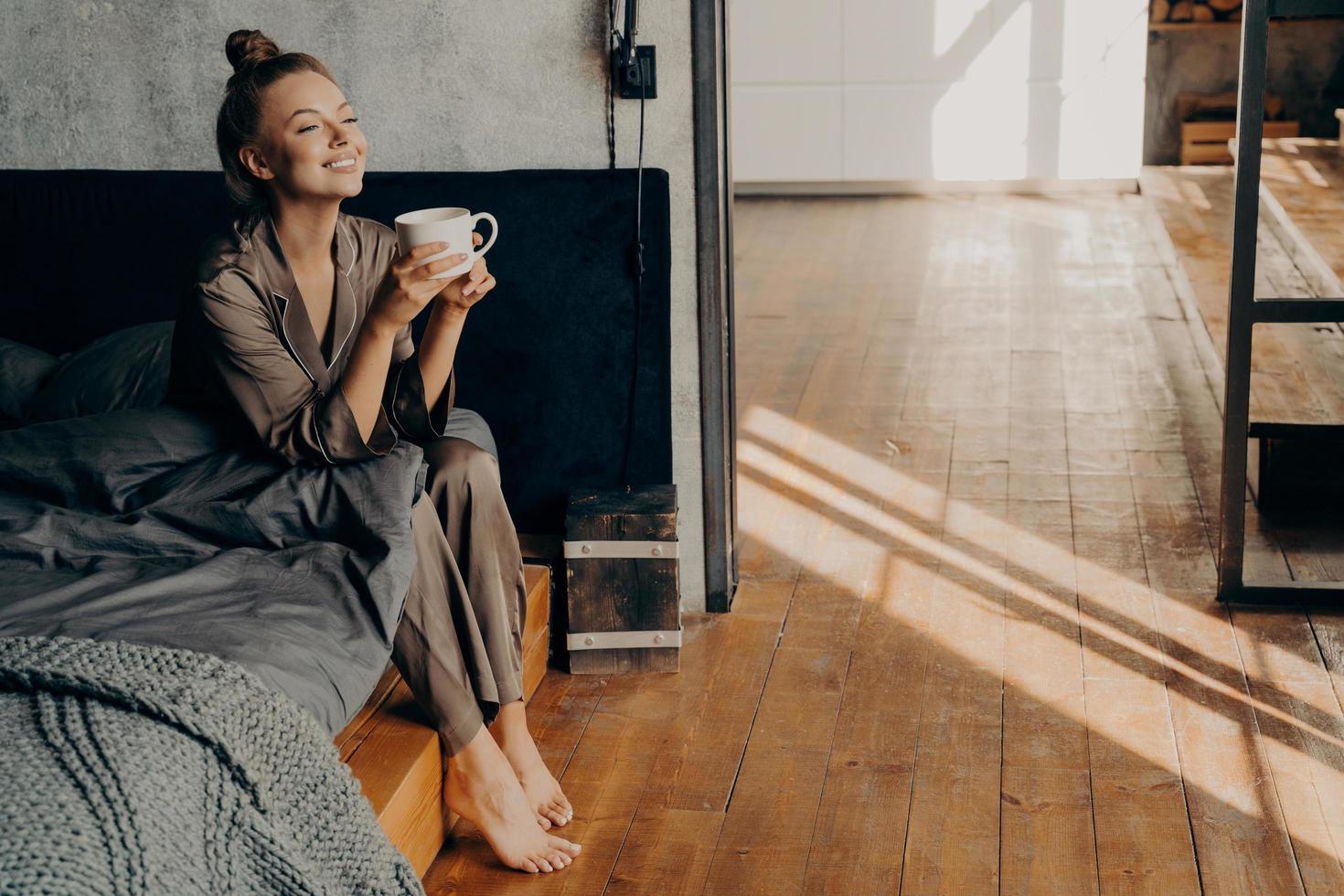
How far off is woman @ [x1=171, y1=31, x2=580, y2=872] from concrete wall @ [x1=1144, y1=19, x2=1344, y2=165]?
6.22 meters

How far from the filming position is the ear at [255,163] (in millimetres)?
1964

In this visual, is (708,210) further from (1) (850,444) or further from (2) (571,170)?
(1) (850,444)

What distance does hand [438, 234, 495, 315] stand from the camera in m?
1.89

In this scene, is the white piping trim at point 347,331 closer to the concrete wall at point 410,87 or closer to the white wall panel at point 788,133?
the concrete wall at point 410,87

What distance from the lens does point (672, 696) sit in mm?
2463

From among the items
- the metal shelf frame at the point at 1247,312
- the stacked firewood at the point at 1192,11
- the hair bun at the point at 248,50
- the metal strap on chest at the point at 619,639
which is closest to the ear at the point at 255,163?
the hair bun at the point at 248,50

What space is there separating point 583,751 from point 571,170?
3.52ft

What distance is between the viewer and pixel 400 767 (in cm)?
186

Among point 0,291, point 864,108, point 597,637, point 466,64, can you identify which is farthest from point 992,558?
point 864,108

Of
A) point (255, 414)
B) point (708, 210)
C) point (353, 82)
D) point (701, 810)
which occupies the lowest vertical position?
point (701, 810)

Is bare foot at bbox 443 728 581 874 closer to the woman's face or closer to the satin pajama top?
the satin pajama top

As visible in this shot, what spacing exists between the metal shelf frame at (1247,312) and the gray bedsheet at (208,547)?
1.59 metres

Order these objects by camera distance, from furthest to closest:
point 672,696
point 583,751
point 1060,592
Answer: point 1060,592 < point 672,696 < point 583,751

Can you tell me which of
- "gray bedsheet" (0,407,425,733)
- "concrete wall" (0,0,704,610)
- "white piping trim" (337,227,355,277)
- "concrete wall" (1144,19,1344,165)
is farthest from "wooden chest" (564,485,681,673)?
"concrete wall" (1144,19,1344,165)
